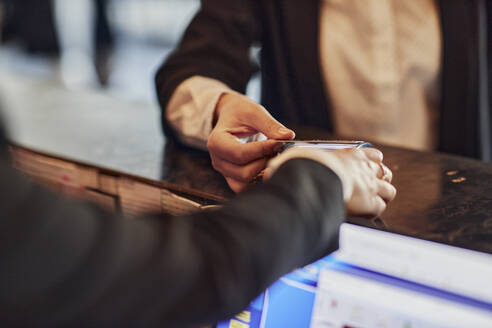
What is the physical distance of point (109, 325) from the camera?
0.27 m

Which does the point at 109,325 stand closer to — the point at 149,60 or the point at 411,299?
the point at 411,299

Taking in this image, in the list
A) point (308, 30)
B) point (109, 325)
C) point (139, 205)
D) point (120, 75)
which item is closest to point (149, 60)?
point (120, 75)

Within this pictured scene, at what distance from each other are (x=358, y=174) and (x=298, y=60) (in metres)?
0.64

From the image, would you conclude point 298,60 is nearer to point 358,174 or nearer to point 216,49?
point 216,49

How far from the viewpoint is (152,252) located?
28 cm

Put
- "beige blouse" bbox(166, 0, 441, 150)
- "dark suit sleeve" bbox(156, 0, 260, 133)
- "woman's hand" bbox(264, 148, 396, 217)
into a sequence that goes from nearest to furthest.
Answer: "woman's hand" bbox(264, 148, 396, 217) → "dark suit sleeve" bbox(156, 0, 260, 133) → "beige blouse" bbox(166, 0, 441, 150)

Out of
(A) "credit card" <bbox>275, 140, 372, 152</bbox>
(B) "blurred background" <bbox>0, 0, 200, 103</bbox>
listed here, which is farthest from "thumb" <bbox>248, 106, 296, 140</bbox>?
(B) "blurred background" <bbox>0, 0, 200, 103</bbox>

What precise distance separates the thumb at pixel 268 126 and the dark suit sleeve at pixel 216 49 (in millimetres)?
225

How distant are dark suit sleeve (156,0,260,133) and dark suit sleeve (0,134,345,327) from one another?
17.2 inches

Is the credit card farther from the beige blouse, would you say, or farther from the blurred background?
the blurred background

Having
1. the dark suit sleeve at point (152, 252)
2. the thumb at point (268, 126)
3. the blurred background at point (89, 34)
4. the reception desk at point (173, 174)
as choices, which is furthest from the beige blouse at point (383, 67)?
the blurred background at point (89, 34)

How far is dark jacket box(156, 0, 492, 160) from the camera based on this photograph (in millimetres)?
824

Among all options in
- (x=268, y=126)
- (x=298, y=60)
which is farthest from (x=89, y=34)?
(x=268, y=126)

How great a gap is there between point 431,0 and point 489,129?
307 millimetres
